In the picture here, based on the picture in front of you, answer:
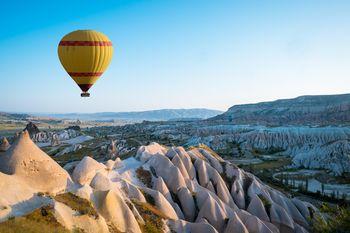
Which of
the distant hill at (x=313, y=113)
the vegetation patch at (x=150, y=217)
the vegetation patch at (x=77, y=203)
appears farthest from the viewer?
the distant hill at (x=313, y=113)

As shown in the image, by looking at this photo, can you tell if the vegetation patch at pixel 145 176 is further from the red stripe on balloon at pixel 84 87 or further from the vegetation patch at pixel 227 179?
the red stripe on balloon at pixel 84 87

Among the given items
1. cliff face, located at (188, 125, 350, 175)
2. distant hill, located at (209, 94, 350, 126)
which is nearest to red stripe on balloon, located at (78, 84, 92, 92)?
cliff face, located at (188, 125, 350, 175)

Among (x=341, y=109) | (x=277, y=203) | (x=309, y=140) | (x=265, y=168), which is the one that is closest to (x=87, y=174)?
(x=277, y=203)

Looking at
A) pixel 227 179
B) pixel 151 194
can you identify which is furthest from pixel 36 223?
pixel 227 179

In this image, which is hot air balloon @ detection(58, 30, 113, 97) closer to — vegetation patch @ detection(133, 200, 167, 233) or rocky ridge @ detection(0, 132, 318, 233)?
rocky ridge @ detection(0, 132, 318, 233)

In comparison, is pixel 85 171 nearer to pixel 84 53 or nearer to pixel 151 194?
pixel 151 194

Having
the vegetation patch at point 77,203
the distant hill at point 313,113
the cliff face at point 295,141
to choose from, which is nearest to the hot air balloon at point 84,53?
the vegetation patch at point 77,203
